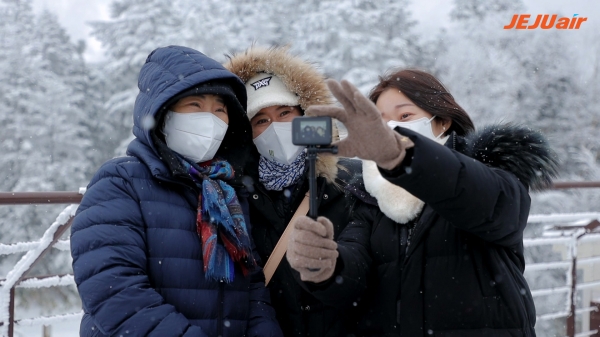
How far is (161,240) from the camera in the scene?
6.91 ft

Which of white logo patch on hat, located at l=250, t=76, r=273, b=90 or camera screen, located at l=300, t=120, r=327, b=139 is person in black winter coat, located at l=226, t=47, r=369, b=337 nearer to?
white logo patch on hat, located at l=250, t=76, r=273, b=90

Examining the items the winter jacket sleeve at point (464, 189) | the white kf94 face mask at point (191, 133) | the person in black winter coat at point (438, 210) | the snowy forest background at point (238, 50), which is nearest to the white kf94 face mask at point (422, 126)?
the person in black winter coat at point (438, 210)

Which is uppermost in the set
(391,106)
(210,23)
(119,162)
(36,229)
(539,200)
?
(210,23)

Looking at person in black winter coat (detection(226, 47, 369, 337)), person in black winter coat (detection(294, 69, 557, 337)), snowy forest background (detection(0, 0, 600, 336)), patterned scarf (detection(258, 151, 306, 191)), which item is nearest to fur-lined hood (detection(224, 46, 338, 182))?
person in black winter coat (detection(226, 47, 369, 337))

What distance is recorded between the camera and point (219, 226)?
7.30 ft

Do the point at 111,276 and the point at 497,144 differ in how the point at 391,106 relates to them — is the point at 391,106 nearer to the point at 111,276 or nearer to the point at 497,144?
the point at 497,144

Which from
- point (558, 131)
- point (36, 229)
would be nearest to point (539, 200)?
point (558, 131)

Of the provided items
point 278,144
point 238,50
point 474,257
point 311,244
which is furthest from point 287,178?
point 238,50

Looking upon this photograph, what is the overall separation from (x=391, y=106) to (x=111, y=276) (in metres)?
1.30

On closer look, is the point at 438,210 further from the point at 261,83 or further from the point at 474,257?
the point at 261,83

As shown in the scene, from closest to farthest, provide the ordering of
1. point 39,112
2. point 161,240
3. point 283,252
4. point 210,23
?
point 161,240 < point 283,252 < point 210,23 < point 39,112

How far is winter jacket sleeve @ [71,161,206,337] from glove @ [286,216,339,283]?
1.68ft

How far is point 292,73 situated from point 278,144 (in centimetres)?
39

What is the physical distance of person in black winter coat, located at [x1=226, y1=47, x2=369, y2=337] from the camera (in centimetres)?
252
